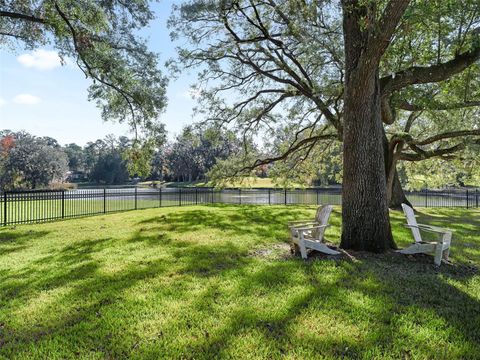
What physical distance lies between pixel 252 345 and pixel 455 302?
2.57 m

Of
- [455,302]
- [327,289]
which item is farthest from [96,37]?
[455,302]

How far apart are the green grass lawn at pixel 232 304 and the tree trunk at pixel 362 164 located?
17.0 inches

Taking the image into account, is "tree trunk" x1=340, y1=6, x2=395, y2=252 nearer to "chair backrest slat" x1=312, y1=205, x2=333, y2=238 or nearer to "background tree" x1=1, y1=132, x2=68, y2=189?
"chair backrest slat" x1=312, y1=205, x2=333, y2=238

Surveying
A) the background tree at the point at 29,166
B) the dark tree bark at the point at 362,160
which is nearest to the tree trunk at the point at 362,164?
the dark tree bark at the point at 362,160

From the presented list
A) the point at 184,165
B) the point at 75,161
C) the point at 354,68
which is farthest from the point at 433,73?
the point at 75,161

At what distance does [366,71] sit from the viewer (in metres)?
5.38

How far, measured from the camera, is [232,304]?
354cm

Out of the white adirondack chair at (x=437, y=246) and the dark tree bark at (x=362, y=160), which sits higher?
the dark tree bark at (x=362, y=160)

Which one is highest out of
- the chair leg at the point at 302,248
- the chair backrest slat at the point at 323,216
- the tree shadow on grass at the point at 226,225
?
the chair backrest slat at the point at 323,216

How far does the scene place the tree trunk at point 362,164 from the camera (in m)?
5.66

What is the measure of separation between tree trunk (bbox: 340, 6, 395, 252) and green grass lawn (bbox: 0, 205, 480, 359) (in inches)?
17.0

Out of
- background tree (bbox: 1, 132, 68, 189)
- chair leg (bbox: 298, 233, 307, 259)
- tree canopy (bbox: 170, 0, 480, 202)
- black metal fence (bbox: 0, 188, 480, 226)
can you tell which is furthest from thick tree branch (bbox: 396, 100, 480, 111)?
background tree (bbox: 1, 132, 68, 189)

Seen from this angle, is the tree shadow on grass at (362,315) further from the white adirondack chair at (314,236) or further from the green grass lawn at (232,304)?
the white adirondack chair at (314,236)

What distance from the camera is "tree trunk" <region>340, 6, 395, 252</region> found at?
18.6 feet
